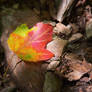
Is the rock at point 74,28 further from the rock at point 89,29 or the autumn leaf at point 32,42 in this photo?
the autumn leaf at point 32,42

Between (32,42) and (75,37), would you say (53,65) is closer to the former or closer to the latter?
(32,42)

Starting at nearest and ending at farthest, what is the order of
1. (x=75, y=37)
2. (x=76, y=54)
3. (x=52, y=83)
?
(x=52, y=83), (x=76, y=54), (x=75, y=37)

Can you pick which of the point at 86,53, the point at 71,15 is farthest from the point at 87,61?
the point at 71,15

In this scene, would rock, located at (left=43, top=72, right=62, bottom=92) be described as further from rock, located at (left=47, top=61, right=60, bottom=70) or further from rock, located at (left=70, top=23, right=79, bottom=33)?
rock, located at (left=70, top=23, right=79, bottom=33)

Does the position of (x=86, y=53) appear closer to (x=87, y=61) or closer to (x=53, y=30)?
(x=87, y=61)

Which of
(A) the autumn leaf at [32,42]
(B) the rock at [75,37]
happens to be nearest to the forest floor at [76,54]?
(B) the rock at [75,37]

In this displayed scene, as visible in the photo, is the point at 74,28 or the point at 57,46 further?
the point at 74,28

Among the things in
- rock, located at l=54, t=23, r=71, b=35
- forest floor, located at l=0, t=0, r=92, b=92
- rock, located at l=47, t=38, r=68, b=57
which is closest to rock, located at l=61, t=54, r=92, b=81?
forest floor, located at l=0, t=0, r=92, b=92

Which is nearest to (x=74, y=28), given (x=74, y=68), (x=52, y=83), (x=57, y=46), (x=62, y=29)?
(x=62, y=29)
